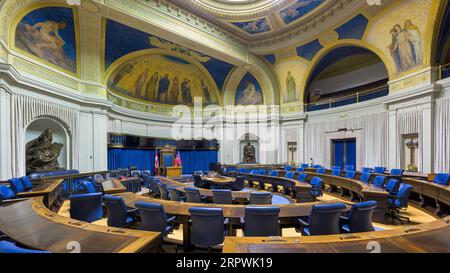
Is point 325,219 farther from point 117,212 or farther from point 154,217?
point 117,212

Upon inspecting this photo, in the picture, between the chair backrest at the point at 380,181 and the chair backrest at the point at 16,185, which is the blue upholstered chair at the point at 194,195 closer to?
the chair backrest at the point at 16,185

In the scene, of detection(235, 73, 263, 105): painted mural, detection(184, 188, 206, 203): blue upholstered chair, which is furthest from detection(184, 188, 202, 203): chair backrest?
detection(235, 73, 263, 105): painted mural

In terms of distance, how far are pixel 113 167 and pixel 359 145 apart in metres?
15.2

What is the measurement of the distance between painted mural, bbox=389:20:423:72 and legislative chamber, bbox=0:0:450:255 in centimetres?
7

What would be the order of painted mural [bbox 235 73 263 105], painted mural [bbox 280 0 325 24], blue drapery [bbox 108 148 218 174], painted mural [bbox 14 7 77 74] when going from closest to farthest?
painted mural [bbox 14 7 77 74], painted mural [bbox 280 0 325 24], blue drapery [bbox 108 148 218 174], painted mural [bbox 235 73 263 105]

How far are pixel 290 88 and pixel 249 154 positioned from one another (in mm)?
6116

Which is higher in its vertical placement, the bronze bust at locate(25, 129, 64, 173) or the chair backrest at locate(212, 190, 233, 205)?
the bronze bust at locate(25, 129, 64, 173)

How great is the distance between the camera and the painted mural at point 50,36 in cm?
848

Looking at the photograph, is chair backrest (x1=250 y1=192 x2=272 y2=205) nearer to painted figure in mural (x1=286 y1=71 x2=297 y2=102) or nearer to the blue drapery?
the blue drapery

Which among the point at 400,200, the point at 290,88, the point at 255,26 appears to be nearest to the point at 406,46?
the point at 290,88

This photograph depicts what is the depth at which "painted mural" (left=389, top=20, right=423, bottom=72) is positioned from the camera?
9492 millimetres

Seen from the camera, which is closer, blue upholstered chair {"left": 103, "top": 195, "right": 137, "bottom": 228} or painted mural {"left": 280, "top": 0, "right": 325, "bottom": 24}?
blue upholstered chair {"left": 103, "top": 195, "right": 137, "bottom": 228}

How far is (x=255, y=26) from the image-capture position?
13633mm

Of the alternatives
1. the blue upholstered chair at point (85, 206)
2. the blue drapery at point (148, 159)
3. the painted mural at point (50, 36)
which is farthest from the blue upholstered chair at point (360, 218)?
the blue drapery at point (148, 159)
